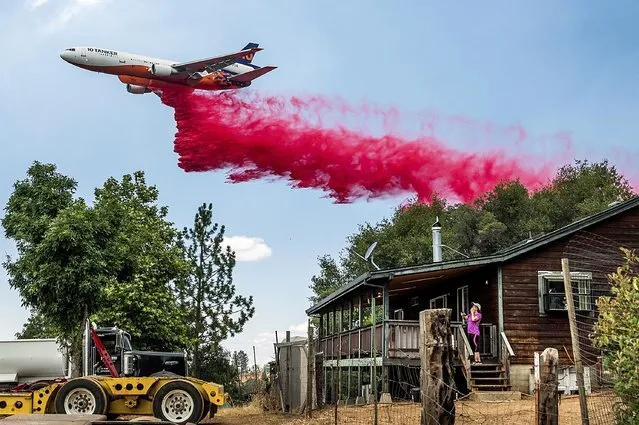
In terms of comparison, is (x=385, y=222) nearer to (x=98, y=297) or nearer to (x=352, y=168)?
(x=352, y=168)

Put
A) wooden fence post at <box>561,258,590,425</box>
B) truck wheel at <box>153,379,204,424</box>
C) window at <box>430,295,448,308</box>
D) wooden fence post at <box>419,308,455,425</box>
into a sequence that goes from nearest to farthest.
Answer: wooden fence post at <box>419,308,455,425</box> < wooden fence post at <box>561,258,590,425</box> < truck wheel at <box>153,379,204,424</box> < window at <box>430,295,448,308</box>

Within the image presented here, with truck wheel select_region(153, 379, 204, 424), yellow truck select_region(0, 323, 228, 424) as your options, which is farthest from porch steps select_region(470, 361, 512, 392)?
truck wheel select_region(153, 379, 204, 424)

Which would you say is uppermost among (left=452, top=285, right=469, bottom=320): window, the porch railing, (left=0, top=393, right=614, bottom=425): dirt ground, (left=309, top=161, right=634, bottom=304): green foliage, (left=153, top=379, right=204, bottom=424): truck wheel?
(left=309, top=161, right=634, bottom=304): green foliage

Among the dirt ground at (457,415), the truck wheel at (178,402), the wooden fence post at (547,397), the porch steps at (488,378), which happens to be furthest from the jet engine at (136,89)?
the wooden fence post at (547,397)

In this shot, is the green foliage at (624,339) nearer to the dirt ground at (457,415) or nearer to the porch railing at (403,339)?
the dirt ground at (457,415)

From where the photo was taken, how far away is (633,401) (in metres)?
11.0

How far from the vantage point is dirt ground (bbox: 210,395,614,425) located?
17625 millimetres

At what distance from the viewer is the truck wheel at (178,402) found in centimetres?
1900

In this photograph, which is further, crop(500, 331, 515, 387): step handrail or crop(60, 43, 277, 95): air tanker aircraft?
crop(60, 43, 277, 95): air tanker aircraft

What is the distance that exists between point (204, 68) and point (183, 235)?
31.7ft

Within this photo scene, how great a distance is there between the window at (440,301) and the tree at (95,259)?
39.0 ft

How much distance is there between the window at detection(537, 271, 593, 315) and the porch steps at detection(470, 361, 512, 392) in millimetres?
2391

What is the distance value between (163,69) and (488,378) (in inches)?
1038

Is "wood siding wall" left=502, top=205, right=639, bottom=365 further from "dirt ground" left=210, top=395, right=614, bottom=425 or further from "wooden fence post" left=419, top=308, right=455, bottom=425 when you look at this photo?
"wooden fence post" left=419, top=308, right=455, bottom=425
